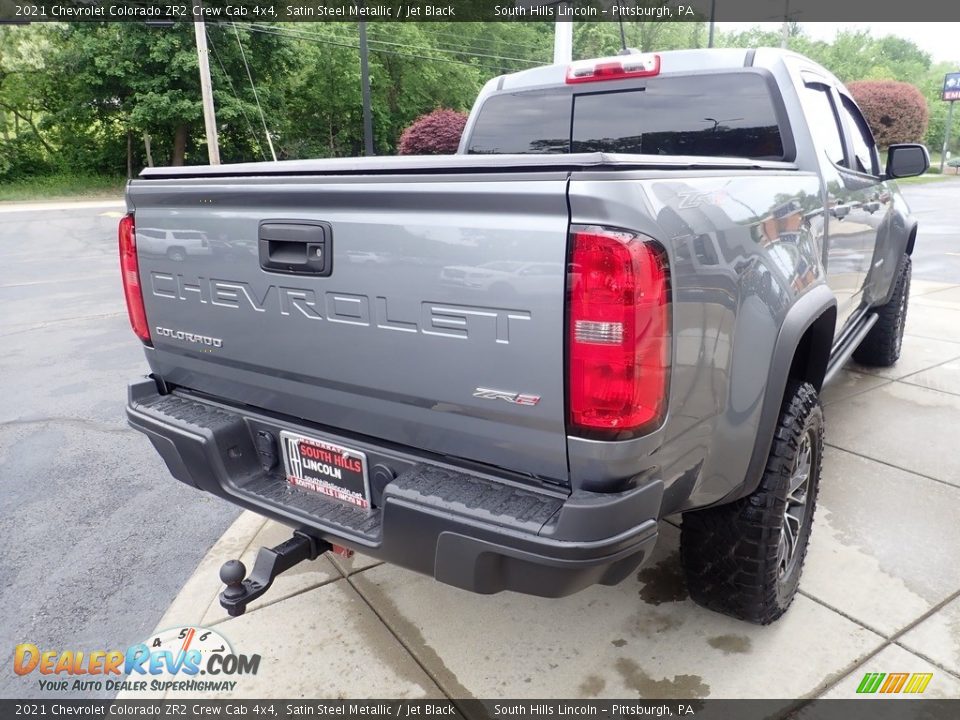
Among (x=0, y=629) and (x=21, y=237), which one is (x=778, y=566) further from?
(x=21, y=237)

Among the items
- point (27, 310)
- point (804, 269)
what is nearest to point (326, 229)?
point (804, 269)

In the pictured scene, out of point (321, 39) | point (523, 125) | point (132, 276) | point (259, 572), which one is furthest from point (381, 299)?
point (321, 39)

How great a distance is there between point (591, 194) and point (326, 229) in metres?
0.77

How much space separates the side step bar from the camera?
3362 millimetres

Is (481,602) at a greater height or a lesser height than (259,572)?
lesser

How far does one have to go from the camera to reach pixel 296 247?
204cm

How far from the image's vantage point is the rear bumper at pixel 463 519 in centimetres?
168

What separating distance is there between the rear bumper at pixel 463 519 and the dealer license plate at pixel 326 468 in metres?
0.03

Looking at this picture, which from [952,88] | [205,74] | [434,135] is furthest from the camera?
[952,88]

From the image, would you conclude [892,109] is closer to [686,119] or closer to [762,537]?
[686,119]

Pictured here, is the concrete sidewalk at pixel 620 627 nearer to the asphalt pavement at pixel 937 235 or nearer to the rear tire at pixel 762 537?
the rear tire at pixel 762 537

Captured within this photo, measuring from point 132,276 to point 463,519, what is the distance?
5.30 ft

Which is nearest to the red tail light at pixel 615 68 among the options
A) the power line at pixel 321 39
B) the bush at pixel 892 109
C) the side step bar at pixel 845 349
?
the side step bar at pixel 845 349

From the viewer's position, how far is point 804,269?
2424mm
